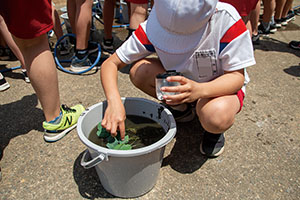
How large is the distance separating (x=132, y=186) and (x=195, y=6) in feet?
2.75

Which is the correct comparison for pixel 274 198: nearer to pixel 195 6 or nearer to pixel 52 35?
pixel 195 6

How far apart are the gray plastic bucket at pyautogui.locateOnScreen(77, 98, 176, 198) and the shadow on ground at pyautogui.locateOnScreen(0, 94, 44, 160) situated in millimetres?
660

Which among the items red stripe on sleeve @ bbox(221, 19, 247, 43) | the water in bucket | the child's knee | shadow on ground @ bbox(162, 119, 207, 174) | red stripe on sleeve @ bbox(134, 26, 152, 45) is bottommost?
shadow on ground @ bbox(162, 119, 207, 174)

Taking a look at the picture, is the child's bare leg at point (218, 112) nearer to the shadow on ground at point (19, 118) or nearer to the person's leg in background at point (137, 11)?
the shadow on ground at point (19, 118)

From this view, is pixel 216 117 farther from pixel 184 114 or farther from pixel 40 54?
pixel 40 54

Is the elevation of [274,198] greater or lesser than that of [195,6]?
lesser

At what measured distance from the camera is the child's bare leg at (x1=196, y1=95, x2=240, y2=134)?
1.14 meters

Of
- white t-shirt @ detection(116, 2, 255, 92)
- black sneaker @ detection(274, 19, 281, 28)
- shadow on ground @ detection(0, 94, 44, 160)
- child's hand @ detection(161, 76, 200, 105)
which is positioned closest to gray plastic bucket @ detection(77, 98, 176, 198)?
child's hand @ detection(161, 76, 200, 105)

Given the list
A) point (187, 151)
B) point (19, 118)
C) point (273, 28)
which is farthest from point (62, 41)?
point (273, 28)

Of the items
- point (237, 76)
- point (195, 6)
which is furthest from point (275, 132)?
point (195, 6)

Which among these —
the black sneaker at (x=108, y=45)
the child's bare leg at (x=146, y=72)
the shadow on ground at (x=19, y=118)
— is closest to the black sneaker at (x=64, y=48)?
the black sneaker at (x=108, y=45)

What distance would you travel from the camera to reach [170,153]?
56.6 inches

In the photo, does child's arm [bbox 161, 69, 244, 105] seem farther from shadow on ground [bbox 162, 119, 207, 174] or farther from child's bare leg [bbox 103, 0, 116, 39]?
child's bare leg [bbox 103, 0, 116, 39]

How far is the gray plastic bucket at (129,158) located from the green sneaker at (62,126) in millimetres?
386
